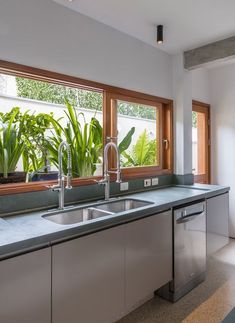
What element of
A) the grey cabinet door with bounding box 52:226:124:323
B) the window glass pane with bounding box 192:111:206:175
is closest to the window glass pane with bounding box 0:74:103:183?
the grey cabinet door with bounding box 52:226:124:323

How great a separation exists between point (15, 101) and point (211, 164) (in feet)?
10.2

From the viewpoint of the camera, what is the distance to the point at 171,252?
2.25m

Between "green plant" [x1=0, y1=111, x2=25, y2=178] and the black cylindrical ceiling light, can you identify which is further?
the black cylindrical ceiling light

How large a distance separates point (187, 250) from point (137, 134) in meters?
1.38

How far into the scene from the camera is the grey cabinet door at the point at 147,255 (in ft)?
6.16

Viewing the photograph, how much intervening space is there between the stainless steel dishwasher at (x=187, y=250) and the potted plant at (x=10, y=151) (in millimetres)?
1375

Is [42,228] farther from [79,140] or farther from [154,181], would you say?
[154,181]

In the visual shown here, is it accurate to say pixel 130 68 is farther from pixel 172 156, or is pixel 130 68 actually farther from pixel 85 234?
pixel 85 234

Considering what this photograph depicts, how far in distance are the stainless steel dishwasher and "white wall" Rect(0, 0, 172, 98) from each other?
1417mm

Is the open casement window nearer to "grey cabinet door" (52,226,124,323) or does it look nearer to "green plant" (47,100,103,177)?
"green plant" (47,100,103,177)

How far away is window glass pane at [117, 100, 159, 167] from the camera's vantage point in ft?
9.36

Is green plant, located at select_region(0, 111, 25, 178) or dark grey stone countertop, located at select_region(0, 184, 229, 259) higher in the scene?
green plant, located at select_region(0, 111, 25, 178)

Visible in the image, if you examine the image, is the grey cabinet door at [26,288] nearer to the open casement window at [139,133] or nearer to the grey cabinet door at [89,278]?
the grey cabinet door at [89,278]

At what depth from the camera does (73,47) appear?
2.25 meters
